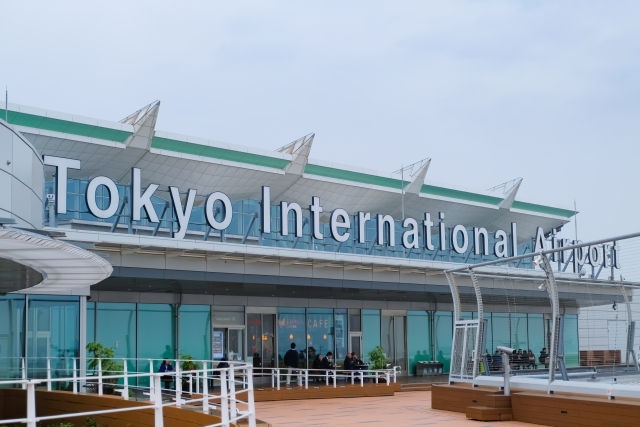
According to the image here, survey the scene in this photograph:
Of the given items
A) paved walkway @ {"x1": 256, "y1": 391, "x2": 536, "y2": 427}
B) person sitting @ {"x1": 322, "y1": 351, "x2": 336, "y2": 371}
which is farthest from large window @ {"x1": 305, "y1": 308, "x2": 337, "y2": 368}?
paved walkway @ {"x1": 256, "y1": 391, "x2": 536, "y2": 427}

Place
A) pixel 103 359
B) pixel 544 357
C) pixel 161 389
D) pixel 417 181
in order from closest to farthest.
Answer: pixel 161 389
pixel 544 357
pixel 103 359
pixel 417 181

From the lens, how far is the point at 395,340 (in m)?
34.0

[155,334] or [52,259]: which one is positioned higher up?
[52,259]

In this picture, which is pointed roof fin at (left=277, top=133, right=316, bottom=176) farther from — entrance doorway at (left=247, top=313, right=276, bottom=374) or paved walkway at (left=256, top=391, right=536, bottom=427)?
paved walkway at (left=256, top=391, right=536, bottom=427)

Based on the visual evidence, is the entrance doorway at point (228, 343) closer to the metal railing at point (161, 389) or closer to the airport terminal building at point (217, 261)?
the airport terminal building at point (217, 261)

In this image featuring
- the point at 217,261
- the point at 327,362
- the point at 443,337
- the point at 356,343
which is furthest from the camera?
the point at 443,337

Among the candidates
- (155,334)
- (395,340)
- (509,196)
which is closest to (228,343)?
(155,334)

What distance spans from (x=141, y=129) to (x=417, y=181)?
51.0ft

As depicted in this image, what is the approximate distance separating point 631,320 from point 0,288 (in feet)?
43.2

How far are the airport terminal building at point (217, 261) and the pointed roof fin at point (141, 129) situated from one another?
0.05m

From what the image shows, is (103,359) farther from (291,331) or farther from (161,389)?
(161,389)

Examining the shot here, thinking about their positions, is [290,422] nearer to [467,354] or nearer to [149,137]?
[467,354]

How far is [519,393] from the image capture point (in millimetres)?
15344

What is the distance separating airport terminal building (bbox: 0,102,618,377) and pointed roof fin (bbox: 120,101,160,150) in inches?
2.0
